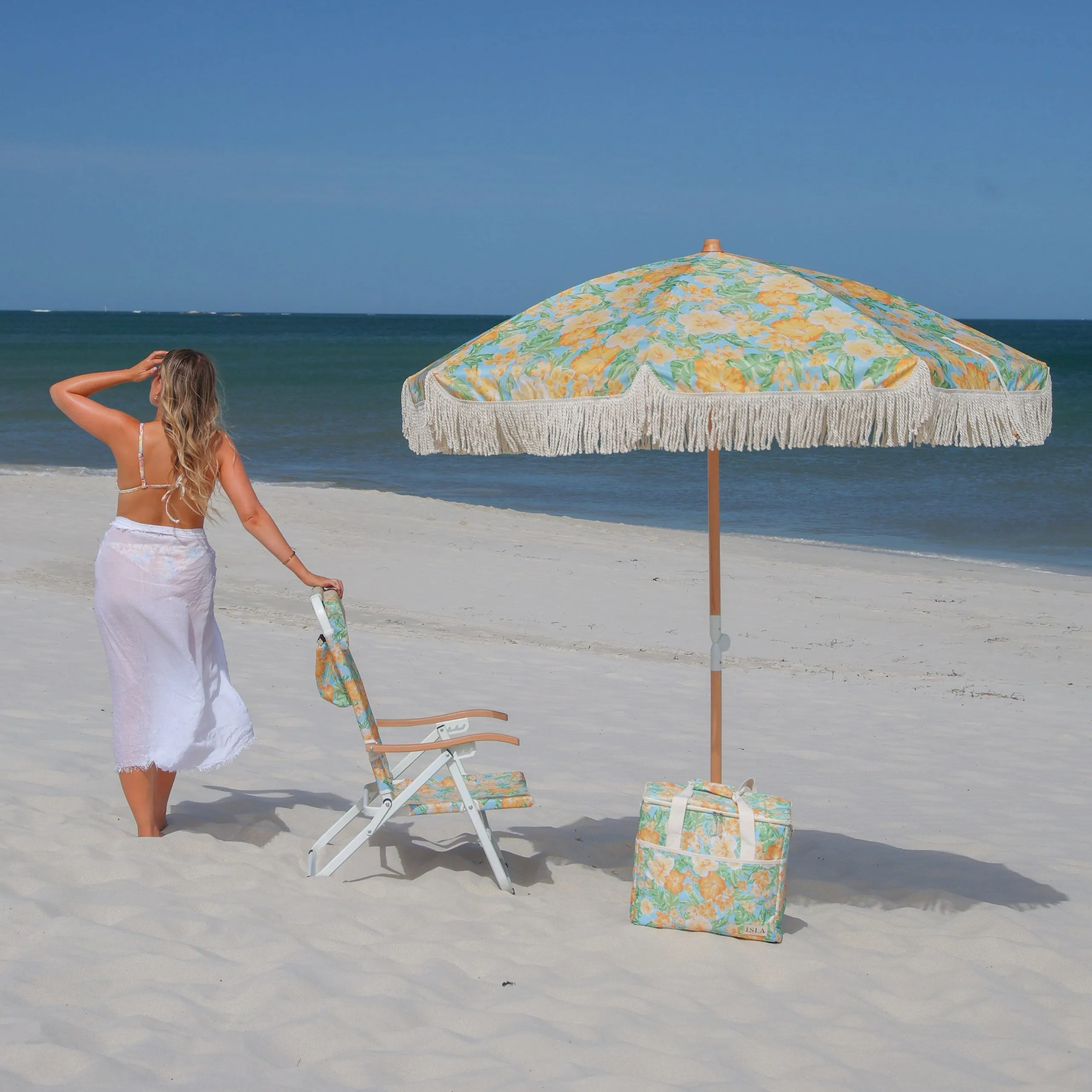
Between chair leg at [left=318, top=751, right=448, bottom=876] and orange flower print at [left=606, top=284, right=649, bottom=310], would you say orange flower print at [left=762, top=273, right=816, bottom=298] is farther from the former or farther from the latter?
chair leg at [left=318, top=751, right=448, bottom=876]

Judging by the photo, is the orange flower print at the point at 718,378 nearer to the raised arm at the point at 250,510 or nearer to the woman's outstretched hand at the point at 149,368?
the raised arm at the point at 250,510

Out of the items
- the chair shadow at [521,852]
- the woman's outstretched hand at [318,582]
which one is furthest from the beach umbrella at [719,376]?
the chair shadow at [521,852]

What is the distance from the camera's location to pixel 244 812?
15.0 feet

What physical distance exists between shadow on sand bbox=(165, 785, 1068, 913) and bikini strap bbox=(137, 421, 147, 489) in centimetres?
127

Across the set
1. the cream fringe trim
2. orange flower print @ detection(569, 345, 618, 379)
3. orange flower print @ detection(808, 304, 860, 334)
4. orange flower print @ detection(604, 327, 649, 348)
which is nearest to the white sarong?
the cream fringe trim

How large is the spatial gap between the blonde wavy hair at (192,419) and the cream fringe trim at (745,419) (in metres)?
0.81

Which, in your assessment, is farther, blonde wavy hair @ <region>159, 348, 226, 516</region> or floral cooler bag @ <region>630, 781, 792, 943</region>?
blonde wavy hair @ <region>159, 348, 226, 516</region>

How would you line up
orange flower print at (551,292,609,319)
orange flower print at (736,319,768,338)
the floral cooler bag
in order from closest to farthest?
orange flower print at (736,319,768,338) < the floral cooler bag < orange flower print at (551,292,609,319)

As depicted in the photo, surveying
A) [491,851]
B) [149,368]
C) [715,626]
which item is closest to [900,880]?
[715,626]

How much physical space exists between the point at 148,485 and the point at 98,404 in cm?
33

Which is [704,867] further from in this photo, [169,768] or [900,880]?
[169,768]

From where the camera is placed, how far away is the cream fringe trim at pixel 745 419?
11.0 feet

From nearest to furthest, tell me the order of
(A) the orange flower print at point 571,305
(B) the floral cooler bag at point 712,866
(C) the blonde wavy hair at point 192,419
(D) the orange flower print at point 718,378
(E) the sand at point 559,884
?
(E) the sand at point 559,884 < (D) the orange flower print at point 718,378 < (B) the floral cooler bag at point 712,866 < (C) the blonde wavy hair at point 192,419 < (A) the orange flower print at point 571,305

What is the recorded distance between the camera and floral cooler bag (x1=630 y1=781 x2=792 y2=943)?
3.68 metres
